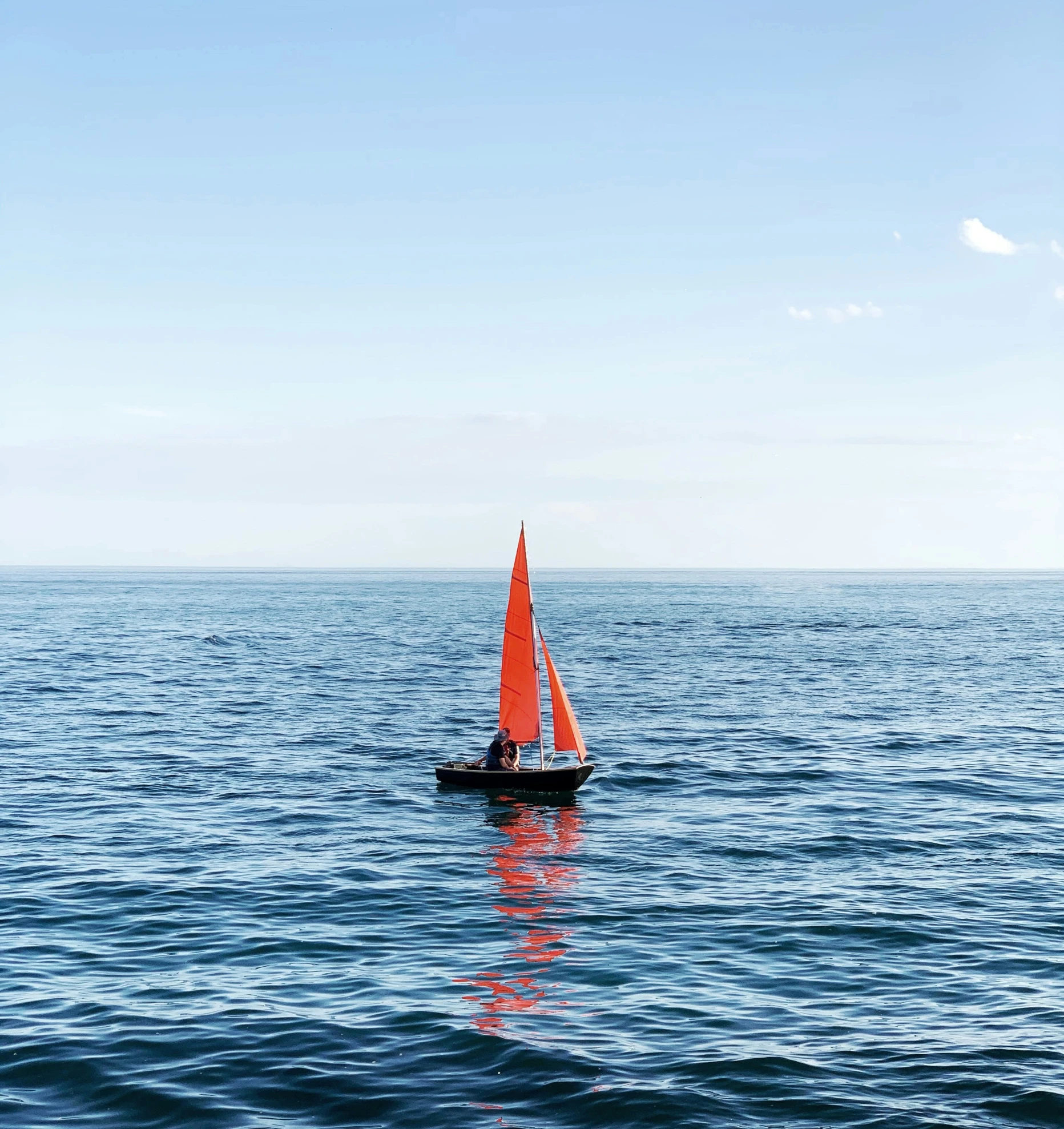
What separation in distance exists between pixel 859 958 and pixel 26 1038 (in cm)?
1524

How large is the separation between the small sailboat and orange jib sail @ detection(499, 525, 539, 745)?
20 millimetres

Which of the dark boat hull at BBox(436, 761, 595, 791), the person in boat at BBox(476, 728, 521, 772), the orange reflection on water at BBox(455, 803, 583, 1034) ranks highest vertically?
the person in boat at BBox(476, 728, 521, 772)

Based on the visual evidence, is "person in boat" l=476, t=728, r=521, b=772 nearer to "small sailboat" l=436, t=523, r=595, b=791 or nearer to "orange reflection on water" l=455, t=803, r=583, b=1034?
"small sailboat" l=436, t=523, r=595, b=791

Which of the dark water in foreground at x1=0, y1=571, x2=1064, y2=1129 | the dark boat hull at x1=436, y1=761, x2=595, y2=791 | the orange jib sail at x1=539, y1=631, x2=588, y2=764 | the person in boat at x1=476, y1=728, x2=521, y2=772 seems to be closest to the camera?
the dark water in foreground at x1=0, y1=571, x2=1064, y2=1129

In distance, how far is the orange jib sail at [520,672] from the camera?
125ft

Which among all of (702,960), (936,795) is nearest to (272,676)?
(936,795)

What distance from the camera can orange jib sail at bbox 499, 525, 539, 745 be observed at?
38.0m

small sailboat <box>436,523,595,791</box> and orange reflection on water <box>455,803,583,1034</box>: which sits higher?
small sailboat <box>436,523,595,791</box>

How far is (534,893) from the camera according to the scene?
26.1m

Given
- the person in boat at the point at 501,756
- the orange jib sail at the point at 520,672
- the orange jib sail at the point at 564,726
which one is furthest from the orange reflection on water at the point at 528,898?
the orange jib sail at the point at 520,672

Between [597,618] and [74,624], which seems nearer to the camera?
[74,624]

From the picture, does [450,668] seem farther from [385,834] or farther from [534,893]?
[534,893]

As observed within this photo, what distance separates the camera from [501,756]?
122 feet

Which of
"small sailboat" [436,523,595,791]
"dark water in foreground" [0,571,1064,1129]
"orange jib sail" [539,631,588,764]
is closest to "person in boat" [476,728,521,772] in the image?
"small sailboat" [436,523,595,791]
